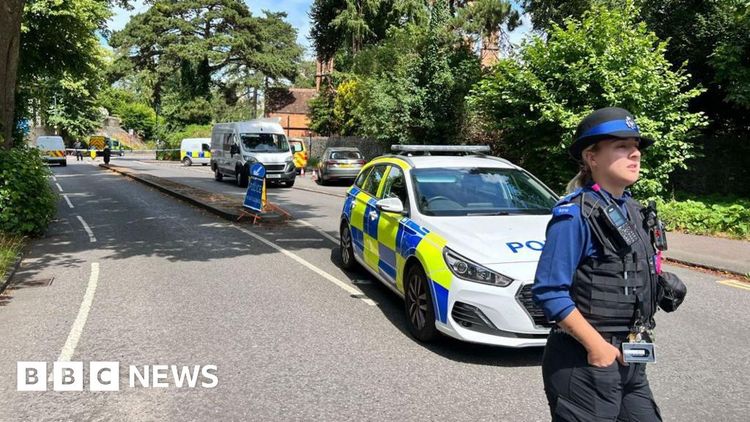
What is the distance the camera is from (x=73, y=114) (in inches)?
2482

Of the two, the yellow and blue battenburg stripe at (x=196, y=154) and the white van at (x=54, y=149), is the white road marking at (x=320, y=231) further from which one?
the yellow and blue battenburg stripe at (x=196, y=154)

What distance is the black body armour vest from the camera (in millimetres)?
2012

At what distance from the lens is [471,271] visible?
4.27m

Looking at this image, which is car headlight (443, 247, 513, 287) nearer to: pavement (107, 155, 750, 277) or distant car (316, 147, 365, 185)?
pavement (107, 155, 750, 277)

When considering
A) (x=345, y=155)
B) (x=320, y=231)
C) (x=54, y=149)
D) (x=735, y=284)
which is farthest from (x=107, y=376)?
(x=54, y=149)

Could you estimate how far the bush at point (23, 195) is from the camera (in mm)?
9562

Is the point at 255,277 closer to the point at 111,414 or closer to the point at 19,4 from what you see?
the point at 111,414

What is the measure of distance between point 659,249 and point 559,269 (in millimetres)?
418

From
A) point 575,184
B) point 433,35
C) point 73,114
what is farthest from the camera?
point 73,114

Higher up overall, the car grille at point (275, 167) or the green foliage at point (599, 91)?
the green foliage at point (599, 91)

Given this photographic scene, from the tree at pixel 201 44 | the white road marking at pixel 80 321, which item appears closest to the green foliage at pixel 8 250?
the white road marking at pixel 80 321

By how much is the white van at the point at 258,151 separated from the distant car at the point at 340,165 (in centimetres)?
202

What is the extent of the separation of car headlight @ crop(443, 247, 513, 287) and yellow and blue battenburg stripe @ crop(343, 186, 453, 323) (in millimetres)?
59

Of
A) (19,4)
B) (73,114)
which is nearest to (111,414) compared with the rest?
(19,4)
